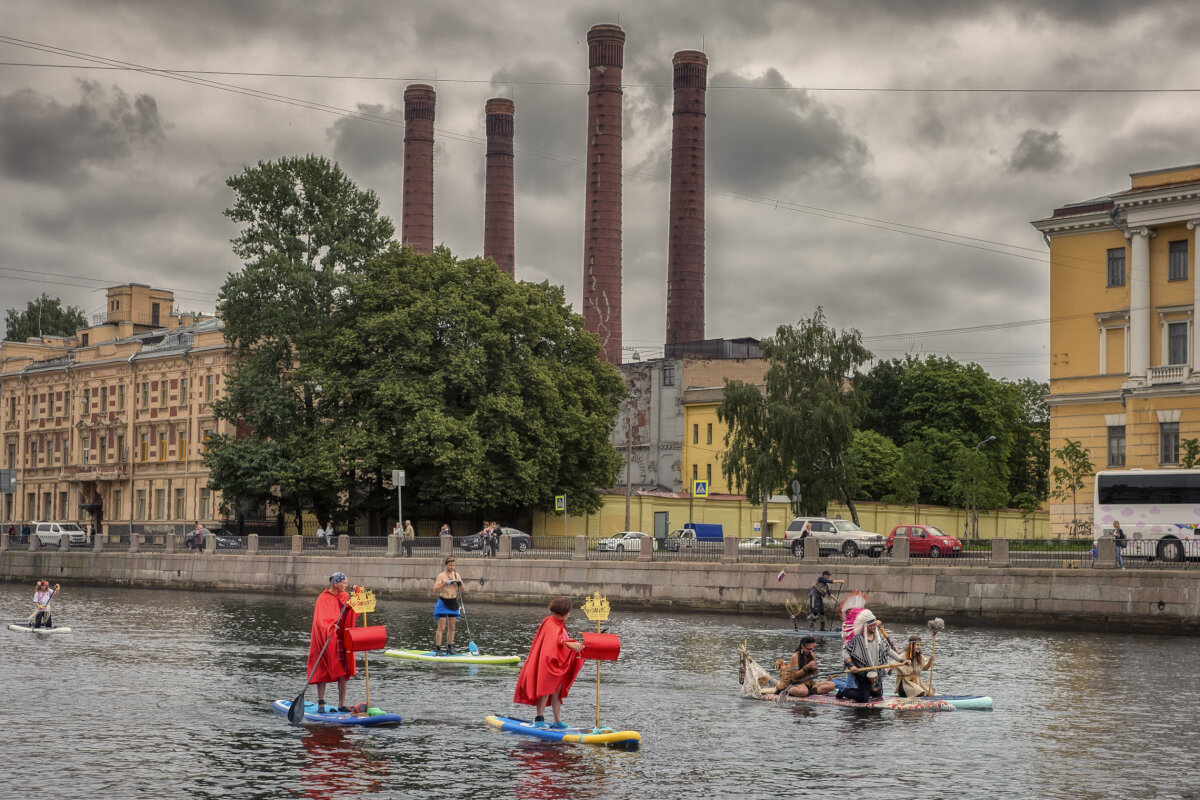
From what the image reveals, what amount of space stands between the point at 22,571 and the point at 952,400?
57491mm

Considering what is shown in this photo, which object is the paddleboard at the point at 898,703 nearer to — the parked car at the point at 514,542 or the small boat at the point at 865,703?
the small boat at the point at 865,703

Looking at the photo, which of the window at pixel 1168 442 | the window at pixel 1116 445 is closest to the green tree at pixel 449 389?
the window at pixel 1116 445

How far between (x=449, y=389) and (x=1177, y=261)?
104 ft


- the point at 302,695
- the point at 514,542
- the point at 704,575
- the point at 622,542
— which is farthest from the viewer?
the point at 622,542

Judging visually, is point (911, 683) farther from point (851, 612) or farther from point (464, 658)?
point (464, 658)

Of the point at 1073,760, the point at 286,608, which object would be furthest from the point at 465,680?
the point at 286,608

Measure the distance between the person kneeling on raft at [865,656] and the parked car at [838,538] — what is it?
1098 inches

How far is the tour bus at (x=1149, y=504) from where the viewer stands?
4334 cm

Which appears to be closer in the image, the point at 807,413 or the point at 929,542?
the point at 929,542

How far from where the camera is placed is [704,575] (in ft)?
145

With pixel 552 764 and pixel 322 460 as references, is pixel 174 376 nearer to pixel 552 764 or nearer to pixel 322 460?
pixel 322 460

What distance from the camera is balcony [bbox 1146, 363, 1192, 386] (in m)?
52.8

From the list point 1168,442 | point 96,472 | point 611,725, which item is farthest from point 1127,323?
point 96,472

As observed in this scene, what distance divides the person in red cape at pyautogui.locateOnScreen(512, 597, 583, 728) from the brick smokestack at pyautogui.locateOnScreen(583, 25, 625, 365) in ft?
261
